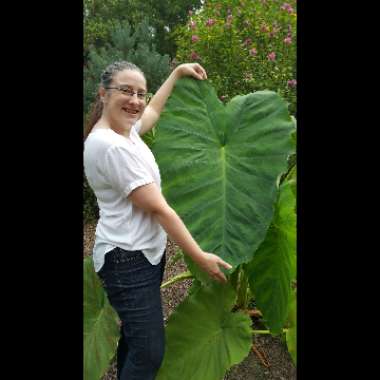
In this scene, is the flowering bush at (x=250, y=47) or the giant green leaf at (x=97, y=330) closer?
the giant green leaf at (x=97, y=330)

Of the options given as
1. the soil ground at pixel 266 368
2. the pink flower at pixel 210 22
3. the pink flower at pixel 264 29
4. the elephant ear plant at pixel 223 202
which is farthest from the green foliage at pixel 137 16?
the soil ground at pixel 266 368

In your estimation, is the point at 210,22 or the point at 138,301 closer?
the point at 138,301

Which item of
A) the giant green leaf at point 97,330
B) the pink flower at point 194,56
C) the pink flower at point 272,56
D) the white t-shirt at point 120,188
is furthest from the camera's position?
the pink flower at point 194,56

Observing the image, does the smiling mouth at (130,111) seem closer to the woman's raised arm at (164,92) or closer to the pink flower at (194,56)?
the woman's raised arm at (164,92)

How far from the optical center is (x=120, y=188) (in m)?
0.98

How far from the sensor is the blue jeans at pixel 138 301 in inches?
42.1

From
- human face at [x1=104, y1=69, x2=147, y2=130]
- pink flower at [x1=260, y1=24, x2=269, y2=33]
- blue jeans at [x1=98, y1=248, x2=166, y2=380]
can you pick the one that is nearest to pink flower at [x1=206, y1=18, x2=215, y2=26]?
pink flower at [x1=260, y1=24, x2=269, y2=33]

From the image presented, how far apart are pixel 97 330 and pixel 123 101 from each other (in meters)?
0.79

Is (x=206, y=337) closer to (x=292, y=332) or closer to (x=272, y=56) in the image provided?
(x=292, y=332)

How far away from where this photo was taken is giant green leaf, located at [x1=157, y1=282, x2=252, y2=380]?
4.27ft

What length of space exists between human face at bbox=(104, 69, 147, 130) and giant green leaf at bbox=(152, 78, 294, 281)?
236 mm

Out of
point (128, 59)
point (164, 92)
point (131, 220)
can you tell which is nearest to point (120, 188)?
point (131, 220)

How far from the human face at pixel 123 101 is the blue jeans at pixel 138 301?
0.31m
